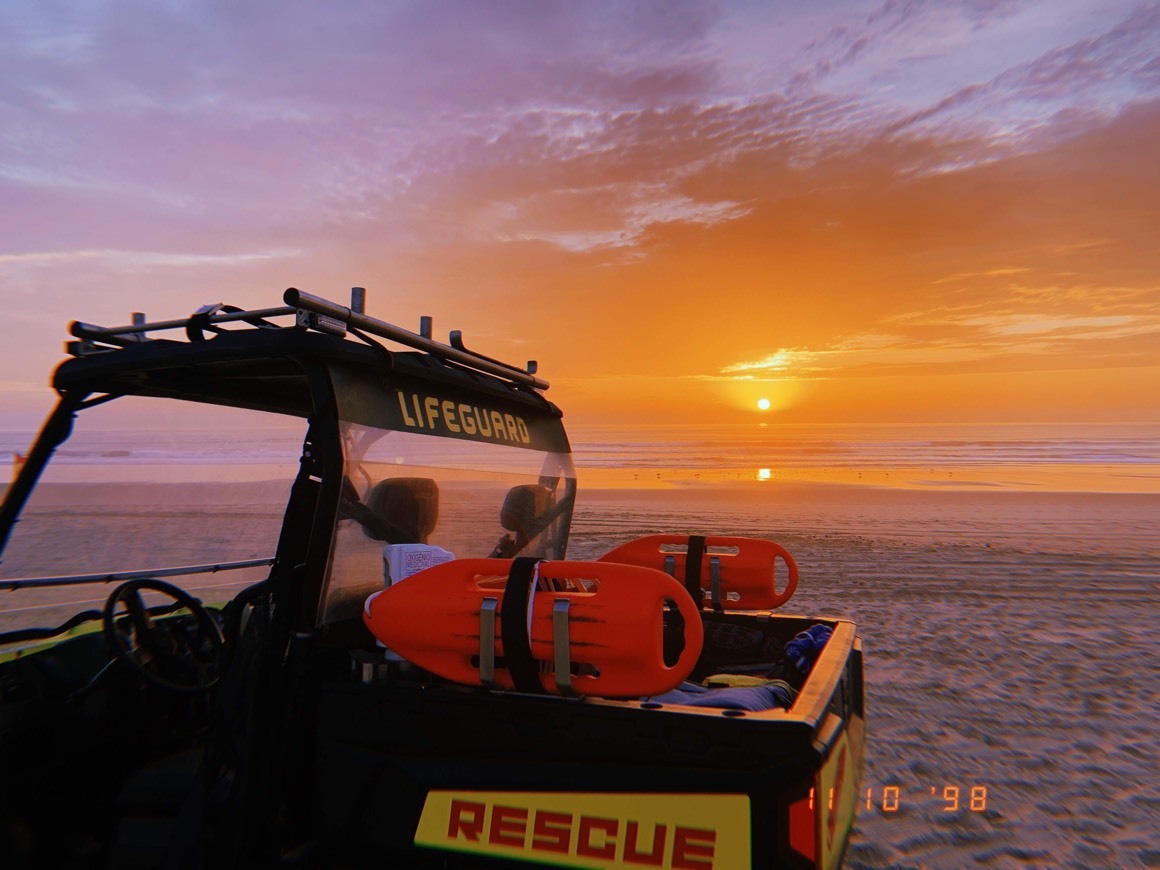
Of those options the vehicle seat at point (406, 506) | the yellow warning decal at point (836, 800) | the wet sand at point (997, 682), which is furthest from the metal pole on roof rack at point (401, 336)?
the wet sand at point (997, 682)

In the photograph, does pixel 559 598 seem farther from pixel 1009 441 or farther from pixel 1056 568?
pixel 1009 441

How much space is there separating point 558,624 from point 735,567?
77.7 inches

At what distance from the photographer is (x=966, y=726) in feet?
16.6

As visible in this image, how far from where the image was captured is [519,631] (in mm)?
2051

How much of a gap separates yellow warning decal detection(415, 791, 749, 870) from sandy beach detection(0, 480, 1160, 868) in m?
1.53

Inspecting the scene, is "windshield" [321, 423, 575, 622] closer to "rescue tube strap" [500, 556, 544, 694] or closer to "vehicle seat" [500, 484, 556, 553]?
"vehicle seat" [500, 484, 556, 553]

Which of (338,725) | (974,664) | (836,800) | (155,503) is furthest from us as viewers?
(974,664)

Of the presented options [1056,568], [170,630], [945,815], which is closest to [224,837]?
[170,630]

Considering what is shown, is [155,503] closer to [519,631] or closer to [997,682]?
[519,631]

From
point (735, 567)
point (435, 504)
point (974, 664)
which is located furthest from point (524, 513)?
point (974, 664)

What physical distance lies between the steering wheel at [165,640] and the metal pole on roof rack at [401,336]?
1.38 meters

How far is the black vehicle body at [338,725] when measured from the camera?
78.4 inches

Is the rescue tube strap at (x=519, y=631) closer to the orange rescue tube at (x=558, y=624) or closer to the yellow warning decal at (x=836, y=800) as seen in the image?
the orange rescue tube at (x=558, y=624)

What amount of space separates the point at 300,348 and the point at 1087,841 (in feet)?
13.3
